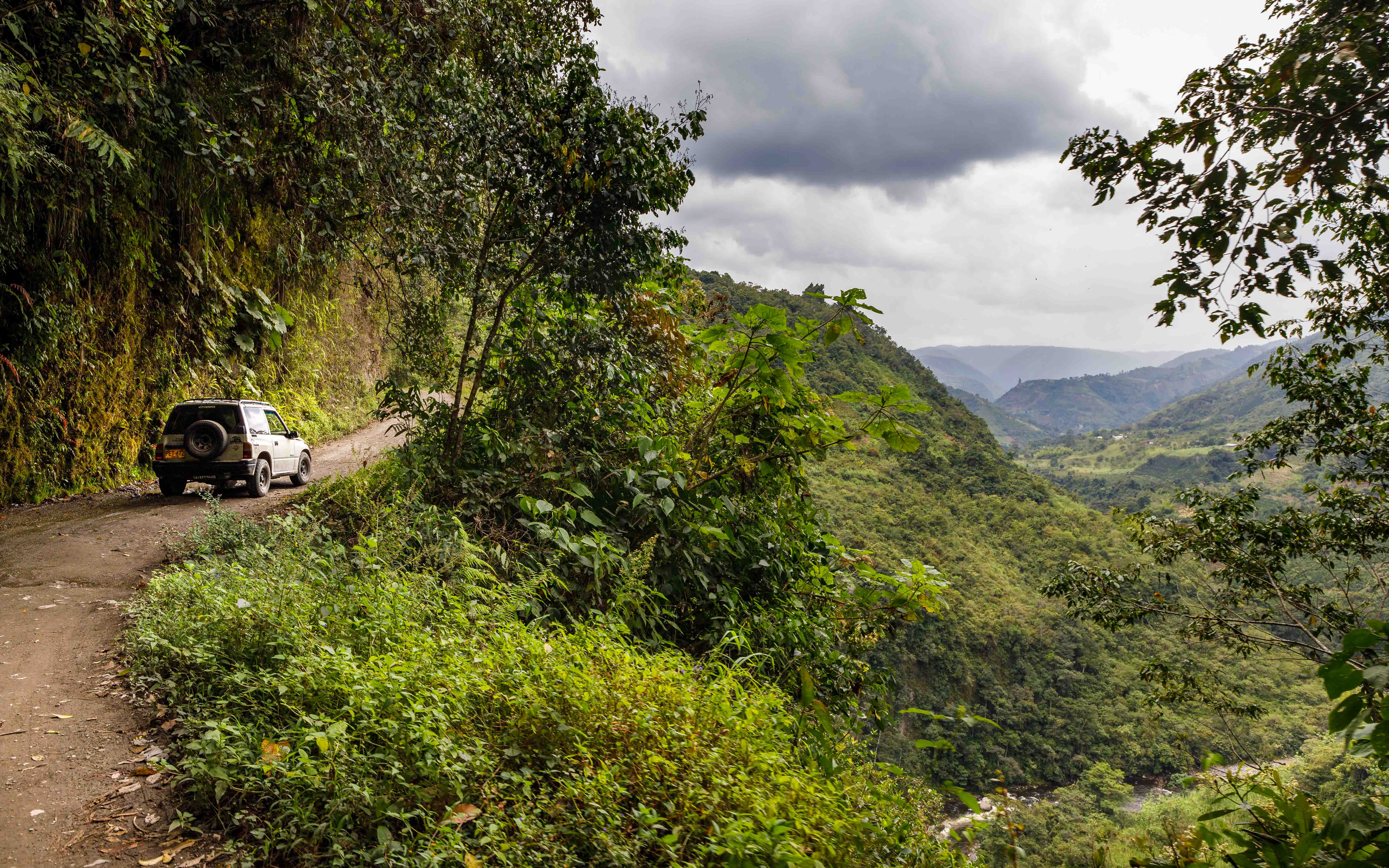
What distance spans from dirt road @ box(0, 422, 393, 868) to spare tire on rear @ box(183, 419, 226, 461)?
2070mm

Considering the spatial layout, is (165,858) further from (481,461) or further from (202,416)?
(202,416)

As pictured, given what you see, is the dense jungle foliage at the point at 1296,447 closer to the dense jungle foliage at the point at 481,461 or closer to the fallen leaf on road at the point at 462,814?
the dense jungle foliage at the point at 481,461

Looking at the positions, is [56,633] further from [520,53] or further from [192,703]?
[520,53]

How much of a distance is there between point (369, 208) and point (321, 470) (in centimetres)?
632

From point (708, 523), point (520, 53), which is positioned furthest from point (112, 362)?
point (708, 523)

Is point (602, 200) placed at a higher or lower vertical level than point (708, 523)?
higher

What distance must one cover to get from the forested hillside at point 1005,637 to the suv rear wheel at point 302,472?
61.5 feet

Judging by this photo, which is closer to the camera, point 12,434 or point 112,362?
point 12,434

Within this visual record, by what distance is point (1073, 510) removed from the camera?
55938 millimetres

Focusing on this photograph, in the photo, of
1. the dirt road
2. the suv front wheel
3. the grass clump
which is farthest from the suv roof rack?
the grass clump

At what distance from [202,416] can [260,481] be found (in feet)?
3.86

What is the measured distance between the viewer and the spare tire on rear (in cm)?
934

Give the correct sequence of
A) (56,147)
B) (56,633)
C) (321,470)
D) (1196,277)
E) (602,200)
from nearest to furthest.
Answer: (1196,277)
(56,633)
(602,200)
(56,147)
(321,470)

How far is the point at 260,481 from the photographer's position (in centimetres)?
977
